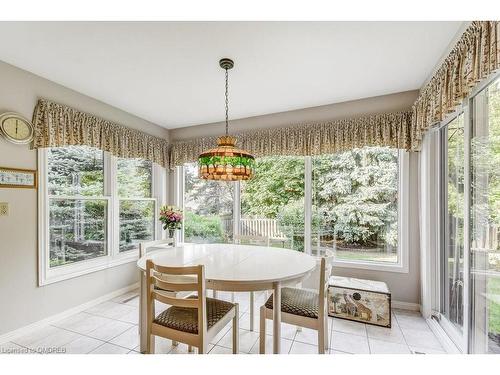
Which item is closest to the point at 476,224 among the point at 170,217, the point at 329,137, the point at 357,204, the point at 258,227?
the point at 357,204

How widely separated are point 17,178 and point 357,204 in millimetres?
3512

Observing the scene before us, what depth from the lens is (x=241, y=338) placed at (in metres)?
2.19

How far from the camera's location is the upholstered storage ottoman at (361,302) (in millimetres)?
2400

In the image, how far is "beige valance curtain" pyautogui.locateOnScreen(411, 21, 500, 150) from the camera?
1.32 metres

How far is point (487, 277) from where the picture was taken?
157cm

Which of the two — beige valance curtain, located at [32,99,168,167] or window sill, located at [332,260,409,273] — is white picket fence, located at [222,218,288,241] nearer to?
window sill, located at [332,260,409,273]

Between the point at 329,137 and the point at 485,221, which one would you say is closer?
the point at 485,221

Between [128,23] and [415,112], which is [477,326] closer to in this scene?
[415,112]

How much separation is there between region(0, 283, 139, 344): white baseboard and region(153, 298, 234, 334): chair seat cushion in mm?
1559

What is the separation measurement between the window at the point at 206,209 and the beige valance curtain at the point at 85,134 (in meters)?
0.68

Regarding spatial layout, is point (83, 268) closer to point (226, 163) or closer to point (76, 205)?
point (76, 205)

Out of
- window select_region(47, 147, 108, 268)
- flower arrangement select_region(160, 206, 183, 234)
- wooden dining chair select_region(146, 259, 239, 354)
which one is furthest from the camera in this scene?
flower arrangement select_region(160, 206, 183, 234)

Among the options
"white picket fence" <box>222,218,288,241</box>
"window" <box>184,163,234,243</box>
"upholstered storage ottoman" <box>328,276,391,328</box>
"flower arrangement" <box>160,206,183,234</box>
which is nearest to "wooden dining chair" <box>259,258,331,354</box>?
"upholstered storage ottoman" <box>328,276,391,328</box>

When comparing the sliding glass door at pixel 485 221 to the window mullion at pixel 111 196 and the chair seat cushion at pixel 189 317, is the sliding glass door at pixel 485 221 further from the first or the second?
the window mullion at pixel 111 196
